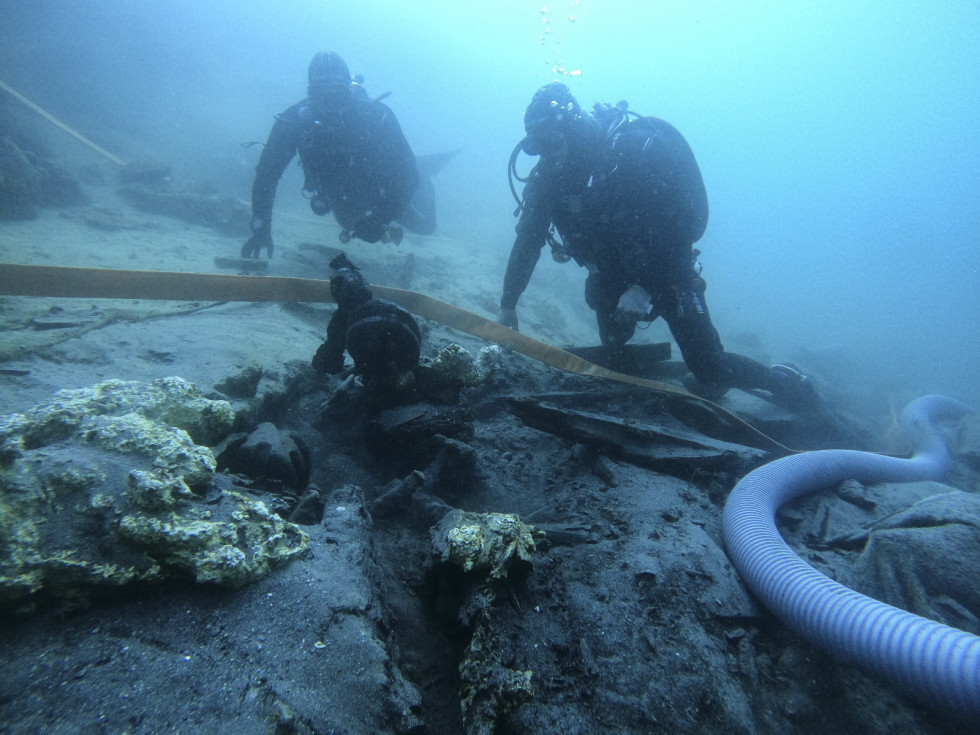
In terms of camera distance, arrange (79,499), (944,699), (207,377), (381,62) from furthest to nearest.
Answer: (381,62)
(207,377)
(944,699)
(79,499)

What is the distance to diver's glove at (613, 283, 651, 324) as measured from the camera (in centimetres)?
447

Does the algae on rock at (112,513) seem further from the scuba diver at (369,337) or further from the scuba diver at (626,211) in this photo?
the scuba diver at (626,211)

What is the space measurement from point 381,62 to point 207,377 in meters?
62.0

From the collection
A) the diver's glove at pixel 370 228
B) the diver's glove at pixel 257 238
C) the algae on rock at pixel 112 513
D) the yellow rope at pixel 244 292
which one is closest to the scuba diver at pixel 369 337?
the algae on rock at pixel 112 513

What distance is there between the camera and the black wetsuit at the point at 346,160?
Result: 6621 mm

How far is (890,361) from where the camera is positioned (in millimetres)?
19250

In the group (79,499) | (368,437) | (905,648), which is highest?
(905,648)

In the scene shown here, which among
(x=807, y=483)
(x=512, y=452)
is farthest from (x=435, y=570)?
(x=807, y=483)

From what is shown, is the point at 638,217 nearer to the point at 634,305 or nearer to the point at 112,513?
the point at 634,305

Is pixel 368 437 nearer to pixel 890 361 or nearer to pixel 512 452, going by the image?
pixel 512 452

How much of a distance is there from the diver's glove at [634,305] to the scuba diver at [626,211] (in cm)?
1

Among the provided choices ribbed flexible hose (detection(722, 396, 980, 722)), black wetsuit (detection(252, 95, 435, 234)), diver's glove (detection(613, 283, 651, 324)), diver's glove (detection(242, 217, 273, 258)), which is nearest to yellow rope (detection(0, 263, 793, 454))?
diver's glove (detection(613, 283, 651, 324))

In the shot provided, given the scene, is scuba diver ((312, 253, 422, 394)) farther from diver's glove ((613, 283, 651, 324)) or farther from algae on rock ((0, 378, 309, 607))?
diver's glove ((613, 283, 651, 324))

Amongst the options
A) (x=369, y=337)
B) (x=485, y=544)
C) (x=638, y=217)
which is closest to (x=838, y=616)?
(x=485, y=544)
